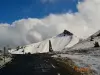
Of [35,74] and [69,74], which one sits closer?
[69,74]

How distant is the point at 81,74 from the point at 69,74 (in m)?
1.44

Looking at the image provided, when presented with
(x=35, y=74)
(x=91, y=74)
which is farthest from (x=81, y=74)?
(x=35, y=74)

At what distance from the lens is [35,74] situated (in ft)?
103

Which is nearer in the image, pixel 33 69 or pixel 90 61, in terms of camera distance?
pixel 33 69

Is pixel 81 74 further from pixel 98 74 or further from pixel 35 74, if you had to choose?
pixel 35 74

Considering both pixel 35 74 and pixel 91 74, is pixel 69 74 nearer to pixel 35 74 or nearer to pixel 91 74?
pixel 91 74

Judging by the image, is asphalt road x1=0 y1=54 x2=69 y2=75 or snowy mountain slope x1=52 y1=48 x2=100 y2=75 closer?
asphalt road x1=0 y1=54 x2=69 y2=75

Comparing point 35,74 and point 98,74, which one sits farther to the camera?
point 35,74

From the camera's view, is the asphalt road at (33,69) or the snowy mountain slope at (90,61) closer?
the asphalt road at (33,69)

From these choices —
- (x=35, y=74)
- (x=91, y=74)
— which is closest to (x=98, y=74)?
(x=91, y=74)

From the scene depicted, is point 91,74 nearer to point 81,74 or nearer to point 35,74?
point 81,74

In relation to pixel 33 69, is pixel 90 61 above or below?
above

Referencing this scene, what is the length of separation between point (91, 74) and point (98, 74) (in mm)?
829

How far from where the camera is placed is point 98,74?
1101 inches
